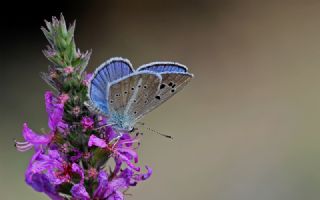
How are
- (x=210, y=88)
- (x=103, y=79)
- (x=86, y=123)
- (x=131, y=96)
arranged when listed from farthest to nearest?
(x=210, y=88) → (x=131, y=96) → (x=103, y=79) → (x=86, y=123)

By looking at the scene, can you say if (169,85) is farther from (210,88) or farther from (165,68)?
(210,88)

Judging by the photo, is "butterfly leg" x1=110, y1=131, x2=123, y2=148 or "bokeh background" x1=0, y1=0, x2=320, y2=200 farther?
"bokeh background" x1=0, y1=0, x2=320, y2=200

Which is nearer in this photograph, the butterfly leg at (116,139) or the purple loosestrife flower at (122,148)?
the purple loosestrife flower at (122,148)

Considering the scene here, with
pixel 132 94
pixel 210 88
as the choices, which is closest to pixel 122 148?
pixel 132 94

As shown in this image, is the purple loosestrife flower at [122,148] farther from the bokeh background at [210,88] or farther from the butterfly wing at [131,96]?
the bokeh background at [210,88]

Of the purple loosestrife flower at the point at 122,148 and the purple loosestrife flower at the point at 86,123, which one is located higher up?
the purple loosestrife flower at the point at 86,123

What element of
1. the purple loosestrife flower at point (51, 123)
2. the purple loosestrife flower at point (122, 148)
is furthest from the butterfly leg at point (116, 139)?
the purple loosestrife flower at point (51, 123)

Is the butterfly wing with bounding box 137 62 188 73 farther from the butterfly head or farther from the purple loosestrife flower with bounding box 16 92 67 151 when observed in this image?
the purple loosestrife flower with bounding box 16 92 67 151

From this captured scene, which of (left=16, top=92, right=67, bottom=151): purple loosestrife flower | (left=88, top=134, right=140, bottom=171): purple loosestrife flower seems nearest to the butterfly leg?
(left=88, top=134, right=140, bottom=171): purple loosestrife flower
